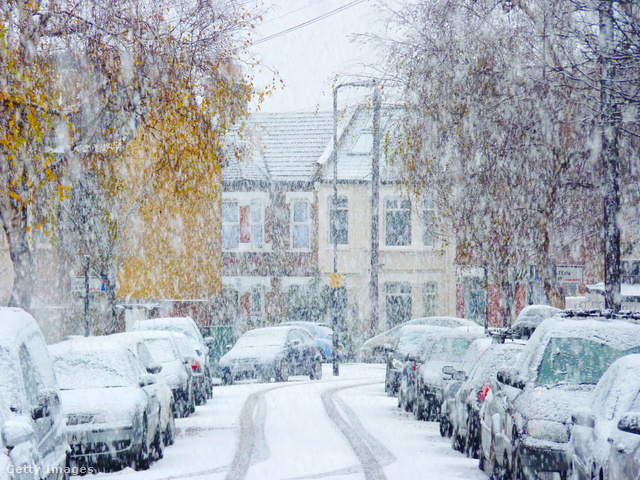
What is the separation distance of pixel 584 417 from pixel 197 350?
15.8 metres

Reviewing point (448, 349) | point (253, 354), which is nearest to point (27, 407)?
point (448, 349)

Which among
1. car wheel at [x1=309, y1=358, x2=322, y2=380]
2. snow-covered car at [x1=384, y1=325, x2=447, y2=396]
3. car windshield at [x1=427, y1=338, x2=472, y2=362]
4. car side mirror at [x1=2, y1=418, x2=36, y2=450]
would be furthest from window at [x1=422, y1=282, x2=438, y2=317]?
car side mirror at [x1=2, y1=418, x2=36, y2=450]

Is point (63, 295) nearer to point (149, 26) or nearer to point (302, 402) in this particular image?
point (302, 402)

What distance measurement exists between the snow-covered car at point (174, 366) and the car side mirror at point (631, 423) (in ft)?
42.0

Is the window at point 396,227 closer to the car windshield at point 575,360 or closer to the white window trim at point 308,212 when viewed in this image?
the white window trim at point 308,212

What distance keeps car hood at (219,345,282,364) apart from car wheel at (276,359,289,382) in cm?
34

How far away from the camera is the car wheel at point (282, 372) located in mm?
28656

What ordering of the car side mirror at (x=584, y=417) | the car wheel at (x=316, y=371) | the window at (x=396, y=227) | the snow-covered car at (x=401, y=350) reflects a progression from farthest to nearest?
the window at (x=396, y=227)
the car wheel at (x=316, y=371)
the snow-covered car at (x=401, y=350)
the car side mirror at (x=584, y=417)

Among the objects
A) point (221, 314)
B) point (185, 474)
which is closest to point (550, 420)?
point (185, 474)

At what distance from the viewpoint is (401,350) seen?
23812mm

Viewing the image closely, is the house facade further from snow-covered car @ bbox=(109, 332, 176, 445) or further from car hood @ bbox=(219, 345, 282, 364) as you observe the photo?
snow-covered car @ bbox=(109, 332, 176, 445)

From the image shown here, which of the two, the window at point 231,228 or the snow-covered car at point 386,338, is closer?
the snow-covered car at point 386,338

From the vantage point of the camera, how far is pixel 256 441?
1540cm

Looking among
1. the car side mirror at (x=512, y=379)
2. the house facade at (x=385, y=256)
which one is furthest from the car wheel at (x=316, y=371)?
the car side mirror at (x=512, y=379)
